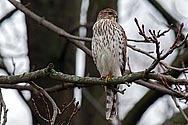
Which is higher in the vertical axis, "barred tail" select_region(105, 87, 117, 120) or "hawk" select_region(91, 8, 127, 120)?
"hawk" select_region(91, 8, 127, 120)

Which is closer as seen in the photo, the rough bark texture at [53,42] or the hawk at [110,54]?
the hawk at [110,54]

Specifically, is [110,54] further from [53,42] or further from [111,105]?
[53,42]

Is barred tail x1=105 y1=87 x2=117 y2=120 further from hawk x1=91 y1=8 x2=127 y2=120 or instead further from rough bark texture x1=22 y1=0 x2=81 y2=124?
rough bark texture x1=22 y1=0 x2=81 y2=124

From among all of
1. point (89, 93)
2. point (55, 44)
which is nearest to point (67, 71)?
point (55, 44)

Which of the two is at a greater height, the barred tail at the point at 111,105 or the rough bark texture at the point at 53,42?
the rough bark texture at the point at 53,42

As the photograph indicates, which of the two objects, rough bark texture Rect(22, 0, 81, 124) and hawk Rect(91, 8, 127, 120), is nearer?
hawk Rect(91, 8, 127, 120)

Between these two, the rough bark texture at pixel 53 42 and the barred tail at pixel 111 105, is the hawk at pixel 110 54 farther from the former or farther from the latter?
the rough bark texture at pixel 53 42

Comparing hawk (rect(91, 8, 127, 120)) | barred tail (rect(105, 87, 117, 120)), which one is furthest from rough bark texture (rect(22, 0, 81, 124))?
barred tail (rect(105, 87, 117, 120))

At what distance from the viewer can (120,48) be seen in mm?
5012

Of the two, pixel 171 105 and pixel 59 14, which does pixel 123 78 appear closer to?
pixel 59 14

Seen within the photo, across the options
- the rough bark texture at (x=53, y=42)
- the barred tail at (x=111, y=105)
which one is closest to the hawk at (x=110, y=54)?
the barred tail at (x=111, y=105)

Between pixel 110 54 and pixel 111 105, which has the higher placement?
pixel 110 54

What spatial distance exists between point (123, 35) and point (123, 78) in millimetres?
1411

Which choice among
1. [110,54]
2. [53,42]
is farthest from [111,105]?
[53,42]
